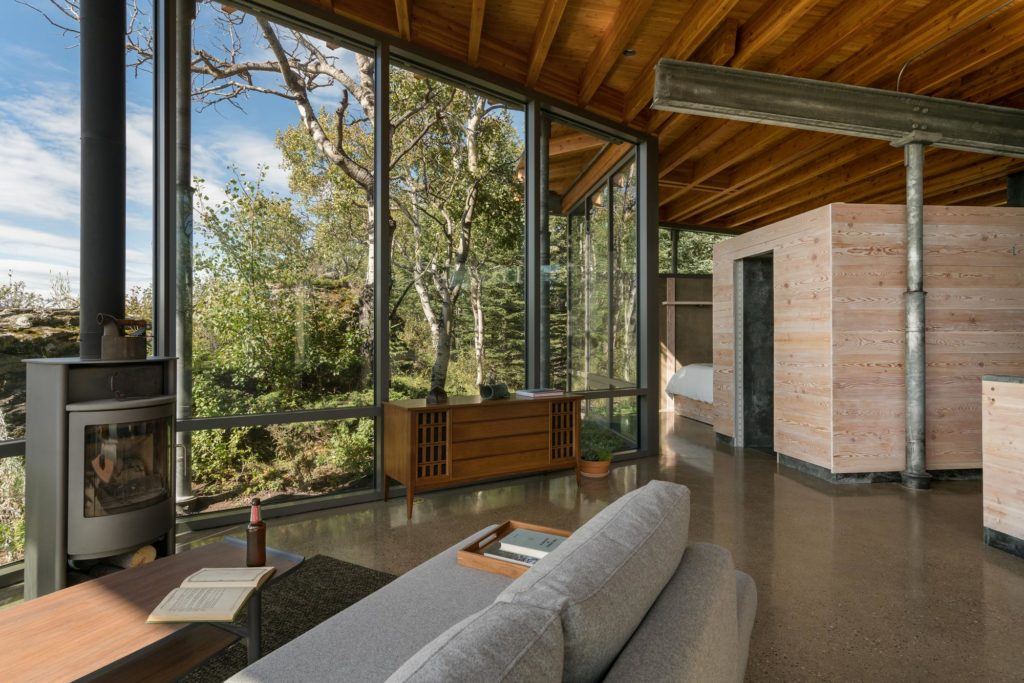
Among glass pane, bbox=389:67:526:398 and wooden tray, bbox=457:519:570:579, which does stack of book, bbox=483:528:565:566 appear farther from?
glass pane, bbox=389:67:526:398

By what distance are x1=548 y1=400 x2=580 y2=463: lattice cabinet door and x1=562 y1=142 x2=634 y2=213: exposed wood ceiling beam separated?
1956mm

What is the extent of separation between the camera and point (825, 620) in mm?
2418

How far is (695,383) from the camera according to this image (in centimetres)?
779

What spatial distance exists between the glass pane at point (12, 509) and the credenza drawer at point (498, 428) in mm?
2312

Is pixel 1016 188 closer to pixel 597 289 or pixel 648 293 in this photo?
pixel 648 293

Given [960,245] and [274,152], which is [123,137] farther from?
[960,245]

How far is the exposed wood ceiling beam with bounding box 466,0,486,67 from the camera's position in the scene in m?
3.90

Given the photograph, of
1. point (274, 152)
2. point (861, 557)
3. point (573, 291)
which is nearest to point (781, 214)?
point (573, 291)

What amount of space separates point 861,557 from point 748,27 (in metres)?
3.65

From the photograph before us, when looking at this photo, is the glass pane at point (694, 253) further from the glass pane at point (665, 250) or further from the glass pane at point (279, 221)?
the glass pane at point (279, 221)

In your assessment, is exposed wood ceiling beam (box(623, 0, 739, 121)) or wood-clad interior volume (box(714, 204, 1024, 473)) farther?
wood-clad interior volume (box(714, 204, 1024, 473))

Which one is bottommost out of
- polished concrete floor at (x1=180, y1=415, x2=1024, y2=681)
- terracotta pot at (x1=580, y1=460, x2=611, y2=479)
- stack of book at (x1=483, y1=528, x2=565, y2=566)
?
polished concrete floor at (x1=180, y1=415, x2=1024, y2=681)

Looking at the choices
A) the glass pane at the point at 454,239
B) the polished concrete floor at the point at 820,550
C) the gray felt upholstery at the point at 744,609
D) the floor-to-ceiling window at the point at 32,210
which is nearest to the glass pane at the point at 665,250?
the polished concrete floor at the point at 820,550

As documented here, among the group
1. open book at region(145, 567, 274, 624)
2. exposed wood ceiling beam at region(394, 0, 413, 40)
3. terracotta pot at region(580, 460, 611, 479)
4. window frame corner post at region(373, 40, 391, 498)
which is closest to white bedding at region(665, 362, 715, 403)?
terracotta pot at region(580, 460, 611, 479)
